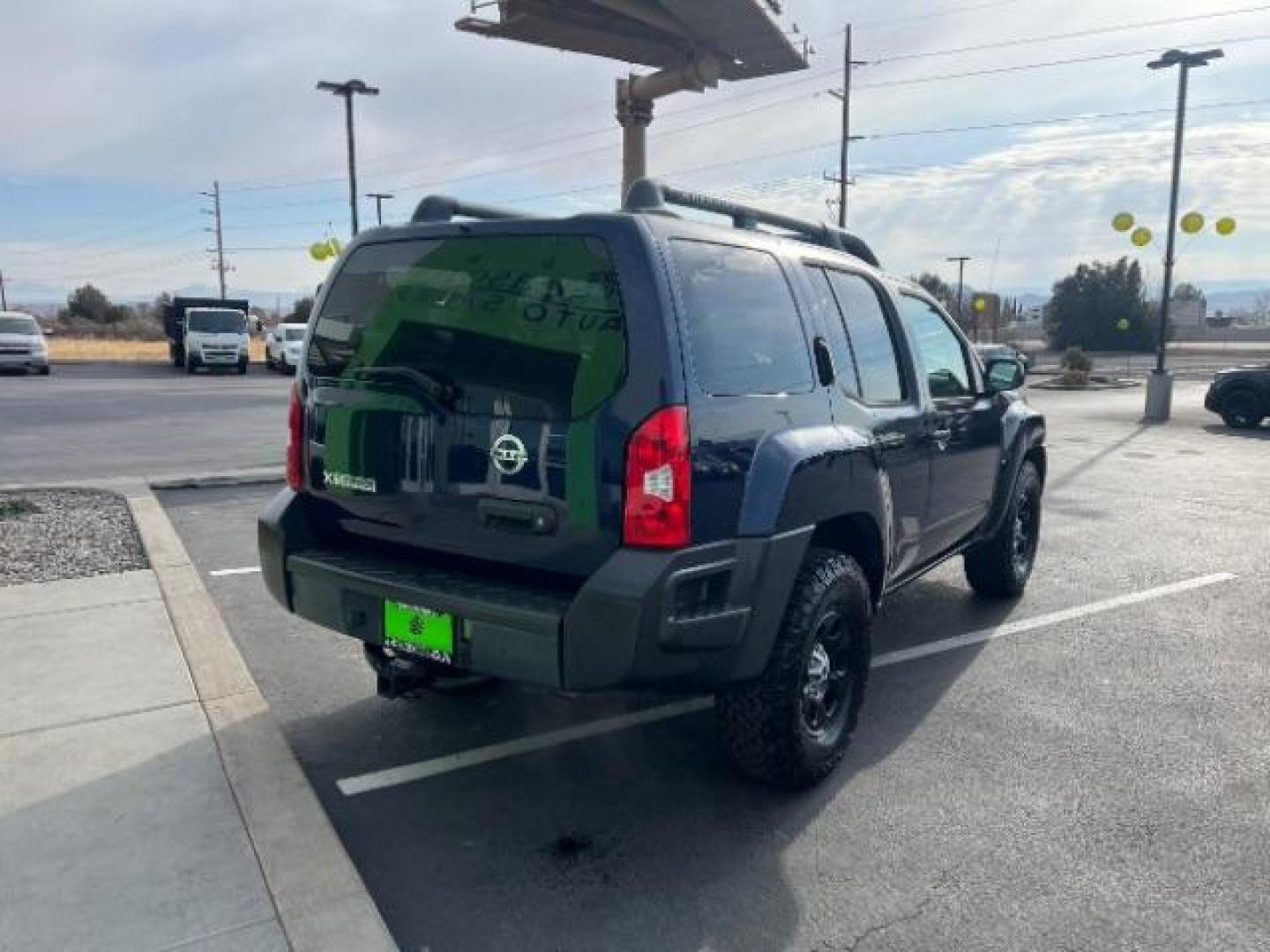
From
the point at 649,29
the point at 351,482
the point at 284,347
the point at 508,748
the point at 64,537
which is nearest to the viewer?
the point at 351,482

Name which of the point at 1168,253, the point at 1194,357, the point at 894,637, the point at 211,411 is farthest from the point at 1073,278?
the point at 894,637

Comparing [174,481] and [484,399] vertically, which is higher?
[484,399]

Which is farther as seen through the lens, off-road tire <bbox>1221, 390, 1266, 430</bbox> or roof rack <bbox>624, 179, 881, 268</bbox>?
off-road tire <bbox>1221, 390, 1266, 430</bbox>

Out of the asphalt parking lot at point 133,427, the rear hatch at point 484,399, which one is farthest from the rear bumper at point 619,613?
the asphalt parking lot at point 133,427

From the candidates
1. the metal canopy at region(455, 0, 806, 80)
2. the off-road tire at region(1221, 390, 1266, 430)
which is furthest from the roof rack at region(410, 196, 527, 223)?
the metal canopy at region(455, 0, 806, 80)

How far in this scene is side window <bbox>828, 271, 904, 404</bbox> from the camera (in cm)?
407

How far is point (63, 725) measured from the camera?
382cm

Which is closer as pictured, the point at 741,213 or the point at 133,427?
the point at 741,213

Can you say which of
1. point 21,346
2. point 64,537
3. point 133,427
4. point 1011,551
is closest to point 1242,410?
point 1011,551

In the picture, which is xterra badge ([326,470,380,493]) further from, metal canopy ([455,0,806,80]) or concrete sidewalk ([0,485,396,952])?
metal canopy ([455,0,806,80])

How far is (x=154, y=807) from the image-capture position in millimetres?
3229

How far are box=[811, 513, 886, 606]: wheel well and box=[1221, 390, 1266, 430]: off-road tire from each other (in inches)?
645

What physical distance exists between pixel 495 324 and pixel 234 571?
398cm

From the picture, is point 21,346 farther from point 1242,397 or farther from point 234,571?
point 1242,397
